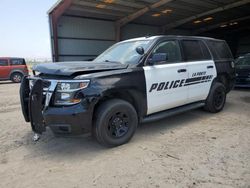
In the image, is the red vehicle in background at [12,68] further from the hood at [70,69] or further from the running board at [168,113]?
the running board at [168,113]

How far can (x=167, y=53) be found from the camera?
4375mm

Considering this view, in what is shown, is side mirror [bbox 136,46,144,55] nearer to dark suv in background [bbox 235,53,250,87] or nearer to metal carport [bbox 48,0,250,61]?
dark suv in background [bbox 235,53,250,87]

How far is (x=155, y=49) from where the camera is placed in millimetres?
4156

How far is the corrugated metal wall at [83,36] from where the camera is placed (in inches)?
548

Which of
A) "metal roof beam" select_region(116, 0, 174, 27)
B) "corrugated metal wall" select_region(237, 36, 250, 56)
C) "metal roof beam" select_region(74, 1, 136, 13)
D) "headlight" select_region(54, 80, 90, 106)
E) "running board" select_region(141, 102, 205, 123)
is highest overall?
"metal roof beam" select_region(74, 1, 136, 13)

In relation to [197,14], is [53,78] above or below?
below

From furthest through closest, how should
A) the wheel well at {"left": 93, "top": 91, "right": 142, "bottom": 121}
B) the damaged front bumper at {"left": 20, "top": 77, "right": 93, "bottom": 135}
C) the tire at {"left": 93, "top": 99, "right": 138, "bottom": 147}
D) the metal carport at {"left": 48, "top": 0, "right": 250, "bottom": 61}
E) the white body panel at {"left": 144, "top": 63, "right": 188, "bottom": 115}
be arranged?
1. the metal carport at {"left": 48, "top": 0, "right": 250, "bottom": 61}
2. the white body panel at {"left": 144, "top": 63, "right": 188, "bottom": 115}
3. the wheel well at {"left": 93, "top": 91, "right": 142, "bottom": 121}
4. the tire at {"left": 93, "top": 99, "right": 138, "bottom": 147}
5. the damaged front bumper at {"left": 20, "top": 77, "right": 93, "bottom": 135}

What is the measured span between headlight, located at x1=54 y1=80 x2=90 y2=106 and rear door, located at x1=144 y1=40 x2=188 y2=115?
1234 mm

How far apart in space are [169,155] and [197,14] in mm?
14916

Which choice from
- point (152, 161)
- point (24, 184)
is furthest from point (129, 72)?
point (24, 184)

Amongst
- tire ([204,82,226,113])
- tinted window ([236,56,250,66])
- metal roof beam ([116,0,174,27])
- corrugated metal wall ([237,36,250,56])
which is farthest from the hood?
corrugated metal wall ([237,36,250,56])

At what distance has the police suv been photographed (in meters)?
3.25

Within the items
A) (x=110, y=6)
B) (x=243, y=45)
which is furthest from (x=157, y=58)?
(x=243, y=45)

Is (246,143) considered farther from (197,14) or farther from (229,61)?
(197,14)
